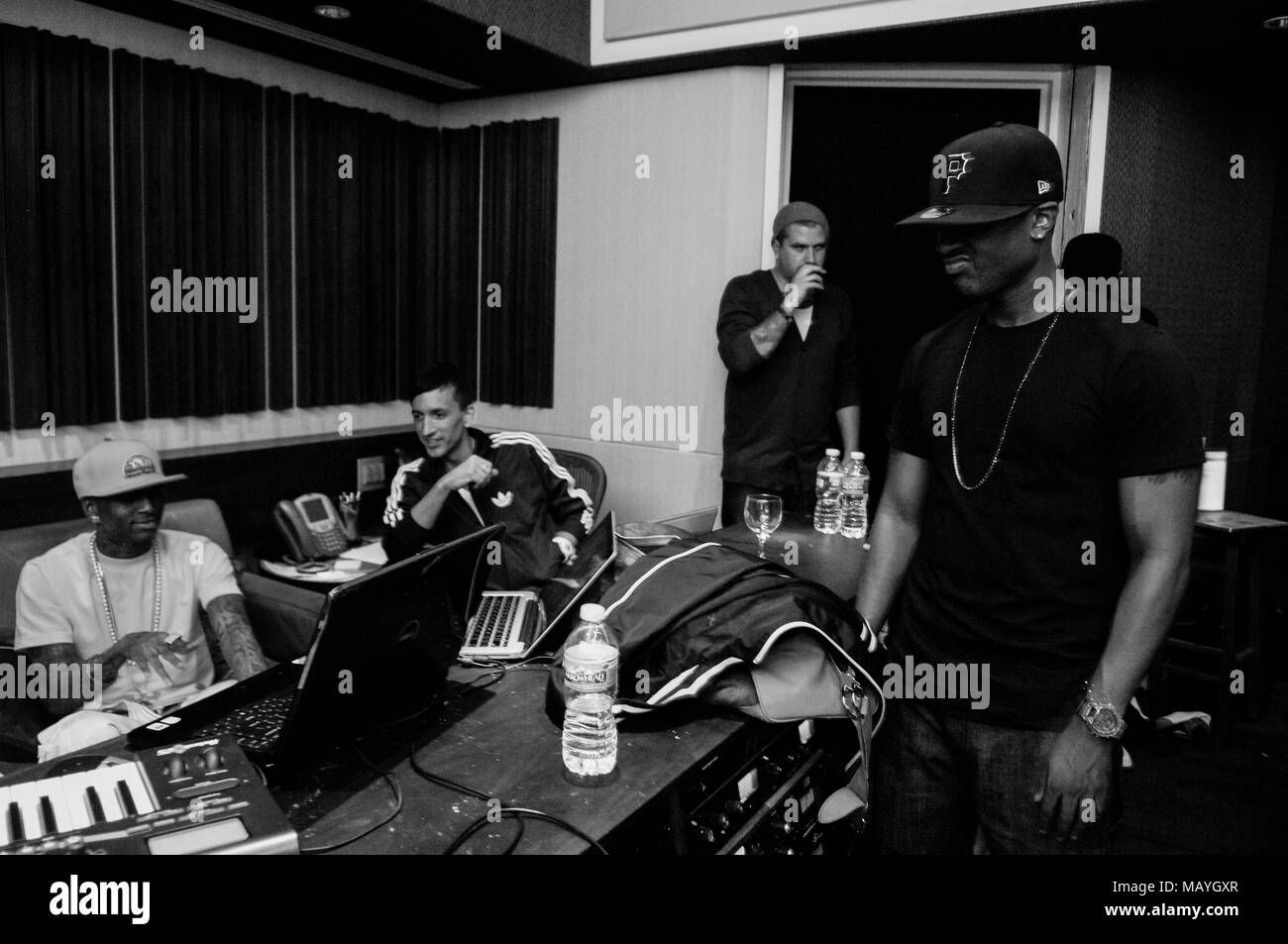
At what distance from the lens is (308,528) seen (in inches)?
141

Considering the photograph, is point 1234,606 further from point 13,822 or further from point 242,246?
point 242,246

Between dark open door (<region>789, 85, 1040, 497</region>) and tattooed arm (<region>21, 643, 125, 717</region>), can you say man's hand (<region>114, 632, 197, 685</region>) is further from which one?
dark open door (<region>789, 85, 1040, 497</region>)

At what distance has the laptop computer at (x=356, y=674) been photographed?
1.28 meters

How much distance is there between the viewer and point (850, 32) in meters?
3.49

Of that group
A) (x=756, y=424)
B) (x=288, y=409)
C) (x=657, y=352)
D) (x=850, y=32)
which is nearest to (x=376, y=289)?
(x=288, y=409)

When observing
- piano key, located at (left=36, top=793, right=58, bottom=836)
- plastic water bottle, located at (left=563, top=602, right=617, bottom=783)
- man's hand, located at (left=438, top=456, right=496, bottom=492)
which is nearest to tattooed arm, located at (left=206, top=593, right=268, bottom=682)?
man's hand, located at (left=438, top=456, right=496, bottom=492)

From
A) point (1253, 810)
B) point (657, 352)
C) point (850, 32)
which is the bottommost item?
point (1253, 810)

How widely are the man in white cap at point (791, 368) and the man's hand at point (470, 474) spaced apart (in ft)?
3.58

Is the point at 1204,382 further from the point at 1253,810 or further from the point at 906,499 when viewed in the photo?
the point at 906,499

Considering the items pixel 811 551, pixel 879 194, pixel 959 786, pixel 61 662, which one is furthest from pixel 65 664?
pixel 879 194

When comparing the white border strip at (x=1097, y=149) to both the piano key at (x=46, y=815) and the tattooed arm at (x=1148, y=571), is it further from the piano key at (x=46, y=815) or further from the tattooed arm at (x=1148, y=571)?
the piano key at (x=46, y=815)

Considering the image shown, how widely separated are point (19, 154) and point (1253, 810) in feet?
15.6

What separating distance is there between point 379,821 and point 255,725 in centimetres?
40
